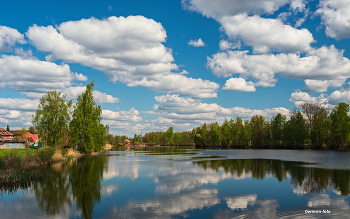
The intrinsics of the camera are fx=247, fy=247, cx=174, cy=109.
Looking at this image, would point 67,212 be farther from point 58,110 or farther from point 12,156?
point 58,110

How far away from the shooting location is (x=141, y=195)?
18328 mm

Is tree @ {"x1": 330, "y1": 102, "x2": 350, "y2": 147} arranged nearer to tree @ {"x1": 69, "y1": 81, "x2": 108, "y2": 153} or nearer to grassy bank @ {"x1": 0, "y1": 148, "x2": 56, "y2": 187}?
tree @ {"x1": 69, "y1": 81, "x2": 108, "y2": 153}

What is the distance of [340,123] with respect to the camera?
84688 millimetres

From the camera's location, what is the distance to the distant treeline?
8681 cm

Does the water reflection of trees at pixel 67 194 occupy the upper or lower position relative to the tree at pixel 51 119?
lower

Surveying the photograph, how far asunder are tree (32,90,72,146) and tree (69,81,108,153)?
2710 mm

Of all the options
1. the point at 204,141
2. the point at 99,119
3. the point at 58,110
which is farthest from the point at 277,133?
the point at 58,110

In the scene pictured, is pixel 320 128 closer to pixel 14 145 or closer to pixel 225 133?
pixel 225 133

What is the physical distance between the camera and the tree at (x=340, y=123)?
8312cm

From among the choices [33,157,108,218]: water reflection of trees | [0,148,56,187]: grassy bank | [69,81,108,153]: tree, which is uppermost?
[69,81,108,153]: tree

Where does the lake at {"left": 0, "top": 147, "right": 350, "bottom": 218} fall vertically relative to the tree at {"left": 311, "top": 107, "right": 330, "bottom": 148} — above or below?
below

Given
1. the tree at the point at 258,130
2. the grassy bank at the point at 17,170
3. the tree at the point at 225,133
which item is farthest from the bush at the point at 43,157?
the tree at the point at 225,133

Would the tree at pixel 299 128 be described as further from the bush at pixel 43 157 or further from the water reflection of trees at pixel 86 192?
the water reflection of trees at pixel 86 192

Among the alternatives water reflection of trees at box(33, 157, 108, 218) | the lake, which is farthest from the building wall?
the lake
